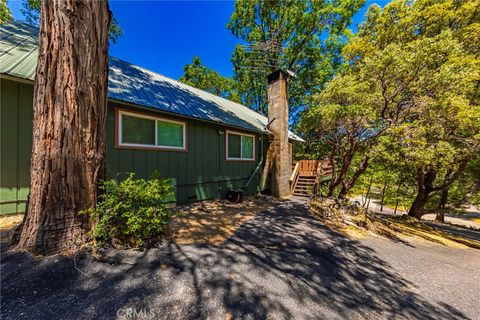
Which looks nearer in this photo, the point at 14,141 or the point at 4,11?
the point at 14,141

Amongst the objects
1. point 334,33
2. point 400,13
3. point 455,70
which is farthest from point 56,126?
point 334,33

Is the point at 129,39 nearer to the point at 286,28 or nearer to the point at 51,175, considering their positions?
the point at 286,28

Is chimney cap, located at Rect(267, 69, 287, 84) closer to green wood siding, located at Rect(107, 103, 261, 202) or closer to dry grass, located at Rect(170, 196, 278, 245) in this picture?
green wood siding, located at Rect(107, 103, 261, 202)

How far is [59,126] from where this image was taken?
2.48m

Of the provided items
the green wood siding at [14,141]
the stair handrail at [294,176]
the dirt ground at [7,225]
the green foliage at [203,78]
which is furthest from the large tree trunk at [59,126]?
the green foliage at [203,78]

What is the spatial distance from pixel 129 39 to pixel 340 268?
15.9 meters

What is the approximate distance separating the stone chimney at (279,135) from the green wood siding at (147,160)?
0.79 m

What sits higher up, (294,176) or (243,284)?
(294,176)

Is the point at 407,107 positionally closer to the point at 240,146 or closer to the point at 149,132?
the point at 240,146

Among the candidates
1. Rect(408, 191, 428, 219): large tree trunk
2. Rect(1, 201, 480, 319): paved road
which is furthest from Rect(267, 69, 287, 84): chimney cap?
Rect(408, 191, 428, 219): large tree trunk

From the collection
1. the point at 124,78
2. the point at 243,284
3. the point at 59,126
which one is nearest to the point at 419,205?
the point at 243,284

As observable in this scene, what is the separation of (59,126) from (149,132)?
2947 mm

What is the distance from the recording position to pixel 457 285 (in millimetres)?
3209

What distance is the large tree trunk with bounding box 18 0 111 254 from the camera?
2465 mm
